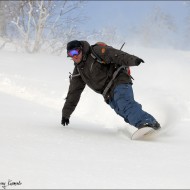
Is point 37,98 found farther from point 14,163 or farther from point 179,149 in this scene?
point 14,163

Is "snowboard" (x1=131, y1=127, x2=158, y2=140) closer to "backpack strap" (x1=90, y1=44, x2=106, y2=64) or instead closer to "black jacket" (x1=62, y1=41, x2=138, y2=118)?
"black jacket" (x1=62, y1=41, x2=138, y2=118)

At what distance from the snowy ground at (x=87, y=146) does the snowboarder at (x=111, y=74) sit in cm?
27

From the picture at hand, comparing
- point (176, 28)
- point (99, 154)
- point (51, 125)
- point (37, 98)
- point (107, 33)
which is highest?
point (176, 28)

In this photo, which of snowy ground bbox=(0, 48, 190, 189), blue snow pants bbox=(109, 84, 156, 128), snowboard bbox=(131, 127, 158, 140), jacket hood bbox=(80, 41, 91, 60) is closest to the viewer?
snowy ground bbox=(0, 48, 190, 189)

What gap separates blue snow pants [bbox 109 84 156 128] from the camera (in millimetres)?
4410

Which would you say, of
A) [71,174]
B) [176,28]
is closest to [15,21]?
[71,174]

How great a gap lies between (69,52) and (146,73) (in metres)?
7.77

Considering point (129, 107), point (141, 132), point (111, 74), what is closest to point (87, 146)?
point (141, 132)

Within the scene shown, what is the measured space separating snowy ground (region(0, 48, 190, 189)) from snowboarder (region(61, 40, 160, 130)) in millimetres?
268

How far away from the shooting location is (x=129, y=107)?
4.47m

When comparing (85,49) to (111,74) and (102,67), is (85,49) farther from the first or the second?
(111,74)

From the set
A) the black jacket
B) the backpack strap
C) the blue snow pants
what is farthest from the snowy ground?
the backpack strap

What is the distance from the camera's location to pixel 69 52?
447 cm

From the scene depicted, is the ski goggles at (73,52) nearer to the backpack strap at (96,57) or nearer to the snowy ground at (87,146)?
the backpack strap at (96,57)
